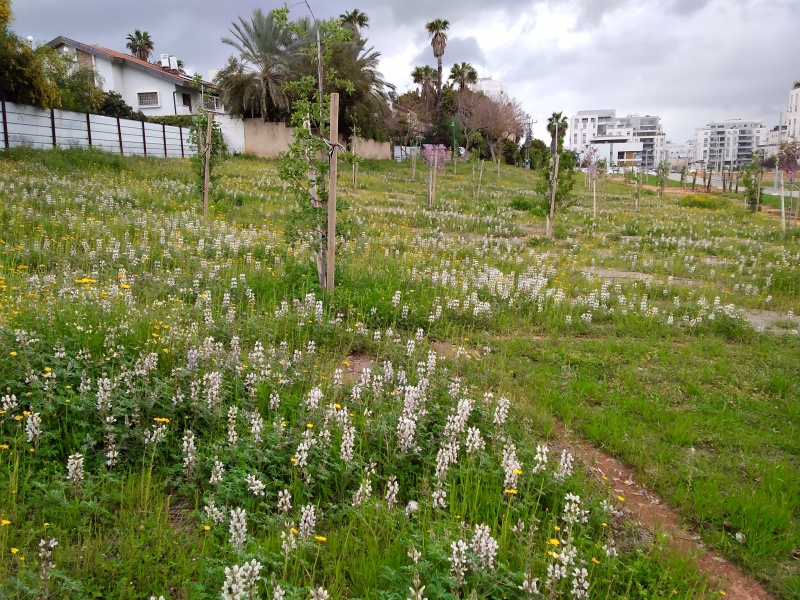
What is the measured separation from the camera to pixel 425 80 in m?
65.0

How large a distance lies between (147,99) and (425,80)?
3280 cm

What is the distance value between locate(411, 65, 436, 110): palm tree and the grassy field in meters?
58.2

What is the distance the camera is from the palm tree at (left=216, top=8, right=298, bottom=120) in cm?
3731

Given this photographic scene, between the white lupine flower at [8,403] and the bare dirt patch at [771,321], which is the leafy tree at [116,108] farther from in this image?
the white lupine flower at [8,403]

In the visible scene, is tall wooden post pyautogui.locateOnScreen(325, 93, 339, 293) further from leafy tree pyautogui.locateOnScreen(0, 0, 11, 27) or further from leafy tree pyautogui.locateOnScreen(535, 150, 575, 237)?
leafy tree pyautogui.locateOnScreen(0, 0, 11, 27)

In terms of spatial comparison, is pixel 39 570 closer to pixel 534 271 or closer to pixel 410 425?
pixel 410 425

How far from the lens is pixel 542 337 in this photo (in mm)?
7254

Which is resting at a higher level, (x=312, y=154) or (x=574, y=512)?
(x=312, y=154)

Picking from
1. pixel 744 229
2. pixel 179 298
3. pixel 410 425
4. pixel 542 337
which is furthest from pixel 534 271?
pixel 744 229

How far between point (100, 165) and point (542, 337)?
17218 mm

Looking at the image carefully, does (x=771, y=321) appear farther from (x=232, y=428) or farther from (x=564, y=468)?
(x=232, y=428)

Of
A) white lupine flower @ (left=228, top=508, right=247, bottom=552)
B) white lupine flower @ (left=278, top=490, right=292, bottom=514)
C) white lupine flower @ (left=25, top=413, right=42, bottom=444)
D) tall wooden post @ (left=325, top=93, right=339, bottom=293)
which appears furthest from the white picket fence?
white lupine flower @ (left=228, top=508, right=247, bottom=552)

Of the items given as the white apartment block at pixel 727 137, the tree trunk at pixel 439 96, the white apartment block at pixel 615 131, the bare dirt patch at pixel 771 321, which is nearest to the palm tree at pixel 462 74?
the tree trunk at pixel 439 96

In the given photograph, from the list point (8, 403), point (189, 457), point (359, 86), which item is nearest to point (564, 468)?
point (189, 457)
